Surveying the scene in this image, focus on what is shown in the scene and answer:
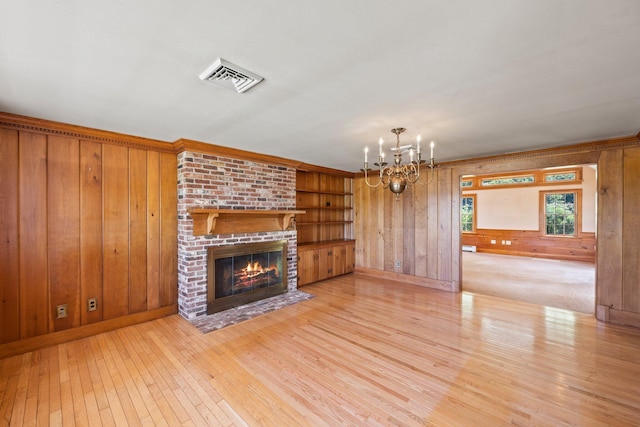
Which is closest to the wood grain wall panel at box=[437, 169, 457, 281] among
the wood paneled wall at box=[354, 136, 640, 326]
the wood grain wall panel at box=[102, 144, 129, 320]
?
the wood paneled wall at box=[354, 136, 640, 326]

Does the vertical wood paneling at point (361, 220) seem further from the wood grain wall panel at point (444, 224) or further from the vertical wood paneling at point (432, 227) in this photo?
the wood grain wall panel at point (444, 224)

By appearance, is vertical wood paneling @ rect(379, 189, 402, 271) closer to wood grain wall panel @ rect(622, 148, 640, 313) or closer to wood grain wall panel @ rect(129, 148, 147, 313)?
wood grain wall panel @ rect(622, 148, 640, 313)

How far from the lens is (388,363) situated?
259 centimetres

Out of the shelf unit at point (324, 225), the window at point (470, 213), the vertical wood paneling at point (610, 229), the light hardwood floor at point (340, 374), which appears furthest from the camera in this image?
the window at point (470, 213)

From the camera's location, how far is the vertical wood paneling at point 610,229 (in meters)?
3.54

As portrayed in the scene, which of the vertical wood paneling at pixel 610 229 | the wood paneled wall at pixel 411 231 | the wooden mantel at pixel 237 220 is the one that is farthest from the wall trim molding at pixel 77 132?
the vertical wood paneling at pixel 610 229

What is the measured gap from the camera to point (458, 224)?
4.91 meters

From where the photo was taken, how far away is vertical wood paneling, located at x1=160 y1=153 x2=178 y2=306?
375 cm

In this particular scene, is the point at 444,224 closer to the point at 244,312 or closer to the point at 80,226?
the point at 244,312

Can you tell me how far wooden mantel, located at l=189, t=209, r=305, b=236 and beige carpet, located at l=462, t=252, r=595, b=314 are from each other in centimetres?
382

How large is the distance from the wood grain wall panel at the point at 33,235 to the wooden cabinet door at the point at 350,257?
4.90m

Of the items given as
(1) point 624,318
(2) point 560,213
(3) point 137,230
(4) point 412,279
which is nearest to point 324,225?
(4) point 412,279

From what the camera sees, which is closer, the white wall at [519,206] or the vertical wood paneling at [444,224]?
the vertical wood paneling at [444,224]

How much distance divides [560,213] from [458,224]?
6.12 meters
